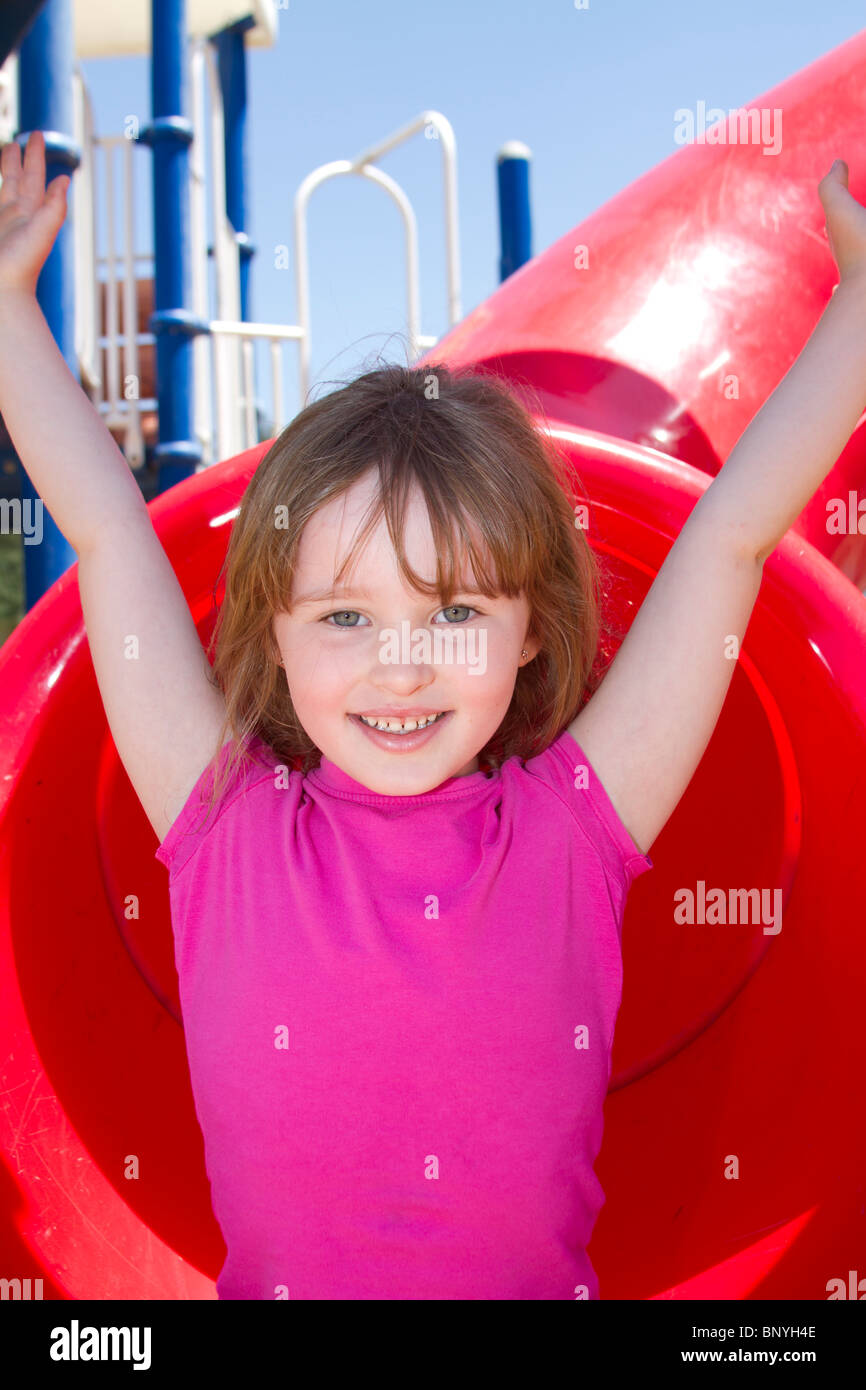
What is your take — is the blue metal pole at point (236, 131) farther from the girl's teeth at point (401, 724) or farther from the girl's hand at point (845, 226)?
the girl's teeth at point (401, 724)

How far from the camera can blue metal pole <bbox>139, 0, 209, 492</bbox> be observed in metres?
2.99

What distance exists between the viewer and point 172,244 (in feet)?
9.96

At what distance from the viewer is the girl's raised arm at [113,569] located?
3.50 ft

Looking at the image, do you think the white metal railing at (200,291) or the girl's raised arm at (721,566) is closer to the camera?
the girl's raised arm at (721,566)

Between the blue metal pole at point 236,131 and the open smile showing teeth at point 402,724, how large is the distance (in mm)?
3945

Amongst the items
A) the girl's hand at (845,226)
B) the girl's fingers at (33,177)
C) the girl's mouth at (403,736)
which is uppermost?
the girl's fingers at (33,177)

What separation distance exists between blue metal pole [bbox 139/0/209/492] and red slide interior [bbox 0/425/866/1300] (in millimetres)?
1761

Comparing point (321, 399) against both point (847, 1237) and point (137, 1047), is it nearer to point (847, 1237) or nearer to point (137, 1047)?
point (137, 1047)

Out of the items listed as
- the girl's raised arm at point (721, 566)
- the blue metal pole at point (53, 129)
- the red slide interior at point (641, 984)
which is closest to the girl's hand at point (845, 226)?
the girl's raised arm at point (721, 566)

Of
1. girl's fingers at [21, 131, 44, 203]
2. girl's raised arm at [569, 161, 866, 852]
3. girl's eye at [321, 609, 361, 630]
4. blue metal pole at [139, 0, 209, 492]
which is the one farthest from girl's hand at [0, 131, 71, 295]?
blue metal pole at [139, 0, 209, 492]

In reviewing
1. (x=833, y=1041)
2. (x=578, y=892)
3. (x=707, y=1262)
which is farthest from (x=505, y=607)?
(x=707, y=1262)

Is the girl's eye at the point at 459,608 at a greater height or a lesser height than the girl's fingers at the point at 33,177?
lesser

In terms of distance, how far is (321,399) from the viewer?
1140 millimetres

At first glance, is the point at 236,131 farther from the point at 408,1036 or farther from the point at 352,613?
the point at 408,1036
